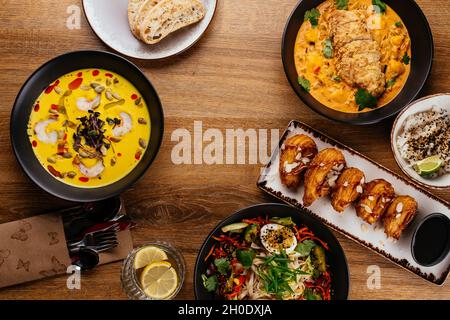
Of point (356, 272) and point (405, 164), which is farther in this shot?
point (356, 272)

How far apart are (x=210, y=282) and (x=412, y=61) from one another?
5.16 feet

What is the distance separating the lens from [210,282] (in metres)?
2.81

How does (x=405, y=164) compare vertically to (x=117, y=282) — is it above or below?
above

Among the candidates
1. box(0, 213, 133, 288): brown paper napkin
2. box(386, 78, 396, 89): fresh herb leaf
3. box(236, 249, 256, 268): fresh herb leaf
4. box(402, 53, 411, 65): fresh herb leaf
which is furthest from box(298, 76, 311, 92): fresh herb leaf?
box(0, 213, 133, 288): brown paper napkin

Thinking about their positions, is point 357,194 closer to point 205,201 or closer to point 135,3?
point 205,201

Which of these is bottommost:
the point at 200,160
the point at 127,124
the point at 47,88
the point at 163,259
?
the point at 163,259

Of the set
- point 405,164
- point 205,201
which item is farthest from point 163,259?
point 405,164

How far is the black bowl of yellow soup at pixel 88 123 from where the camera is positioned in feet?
9.40

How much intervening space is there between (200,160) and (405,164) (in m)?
1.06

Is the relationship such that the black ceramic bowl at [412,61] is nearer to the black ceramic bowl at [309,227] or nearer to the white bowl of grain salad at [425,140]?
the white bowl of grain salad at [425,140]

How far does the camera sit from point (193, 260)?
2979 mm

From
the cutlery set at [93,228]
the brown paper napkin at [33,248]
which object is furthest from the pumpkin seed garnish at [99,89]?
the brown paper napkin at [33,248]

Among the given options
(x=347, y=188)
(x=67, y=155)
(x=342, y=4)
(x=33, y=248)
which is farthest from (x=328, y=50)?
(x=33, y=248)

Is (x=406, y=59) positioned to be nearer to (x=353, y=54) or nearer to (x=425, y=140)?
(x=353, y=54)
